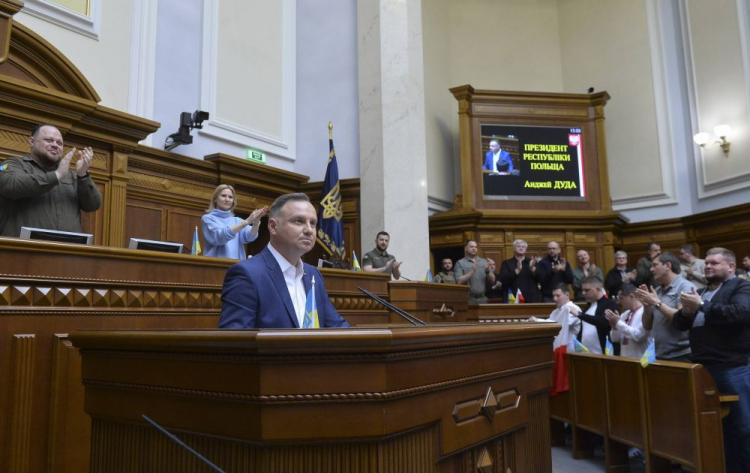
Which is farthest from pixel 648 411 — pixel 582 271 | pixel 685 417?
pixel 582 271

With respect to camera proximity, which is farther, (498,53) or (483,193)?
(498,53)

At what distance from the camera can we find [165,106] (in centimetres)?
655

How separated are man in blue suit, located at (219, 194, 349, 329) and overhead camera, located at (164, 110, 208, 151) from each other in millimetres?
4451

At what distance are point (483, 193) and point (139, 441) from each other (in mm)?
9206

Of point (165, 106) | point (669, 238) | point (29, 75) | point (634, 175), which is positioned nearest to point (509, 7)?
point (634, 175)

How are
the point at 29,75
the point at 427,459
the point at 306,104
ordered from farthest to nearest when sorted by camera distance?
the point at 306,104 → the point at 29,75 → the point at 427,459

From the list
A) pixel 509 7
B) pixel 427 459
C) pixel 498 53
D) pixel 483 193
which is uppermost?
pixel 509 7

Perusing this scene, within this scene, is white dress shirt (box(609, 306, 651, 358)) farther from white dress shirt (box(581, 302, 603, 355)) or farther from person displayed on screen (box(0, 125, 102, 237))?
person displayed on screen (box(0, 125, 102, 237))

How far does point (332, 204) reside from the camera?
7.39 metres

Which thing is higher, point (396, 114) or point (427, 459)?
point (396, 114)

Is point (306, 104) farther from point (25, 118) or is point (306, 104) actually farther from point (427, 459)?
point (427, 459)

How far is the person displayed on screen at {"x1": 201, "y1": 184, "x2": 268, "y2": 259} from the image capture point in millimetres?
4141

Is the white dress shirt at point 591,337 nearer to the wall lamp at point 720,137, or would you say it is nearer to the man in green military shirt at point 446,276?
the man in green military shirt at point 446,276

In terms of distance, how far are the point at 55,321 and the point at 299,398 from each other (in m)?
1.73
